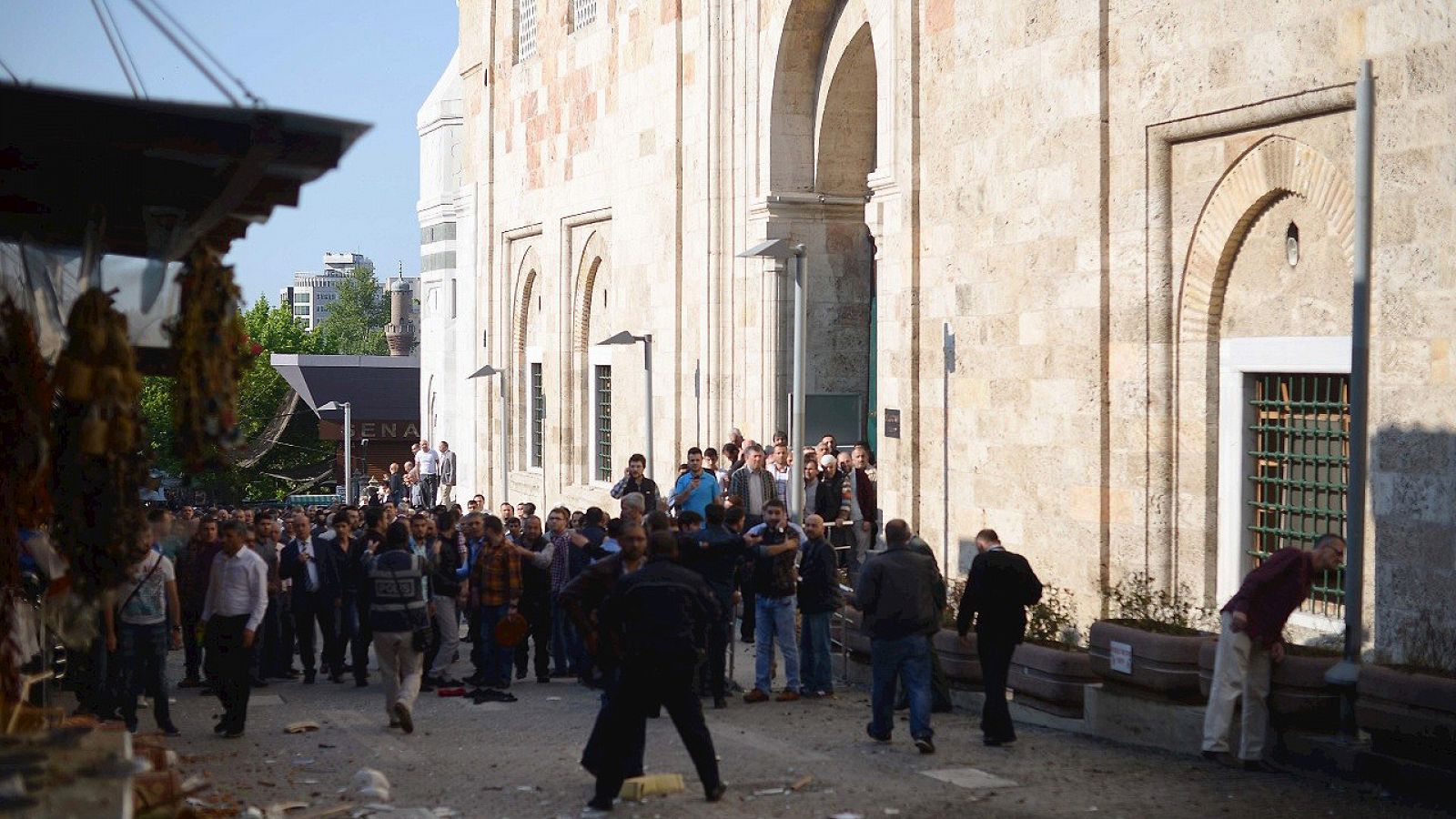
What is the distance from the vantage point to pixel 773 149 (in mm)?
22734

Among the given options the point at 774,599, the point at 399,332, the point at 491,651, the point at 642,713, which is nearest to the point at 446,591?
the point at 491,651

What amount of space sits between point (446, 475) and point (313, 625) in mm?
20526

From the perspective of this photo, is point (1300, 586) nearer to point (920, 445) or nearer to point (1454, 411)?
point (1454, 411)

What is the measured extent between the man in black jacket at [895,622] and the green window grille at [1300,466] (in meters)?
3.34

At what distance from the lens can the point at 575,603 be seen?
35.4 feet

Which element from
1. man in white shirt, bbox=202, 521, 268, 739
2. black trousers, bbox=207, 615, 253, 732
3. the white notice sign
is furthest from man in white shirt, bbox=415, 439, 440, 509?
the white notice sign

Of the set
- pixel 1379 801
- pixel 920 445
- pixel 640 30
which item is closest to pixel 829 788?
pixel 1379 801

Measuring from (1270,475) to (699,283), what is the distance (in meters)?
11.1

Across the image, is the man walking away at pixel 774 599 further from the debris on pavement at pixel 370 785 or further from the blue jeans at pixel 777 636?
the debris on pavement at pixel 370 785

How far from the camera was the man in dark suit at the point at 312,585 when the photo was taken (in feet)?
54.3

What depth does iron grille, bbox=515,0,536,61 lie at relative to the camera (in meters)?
32.5

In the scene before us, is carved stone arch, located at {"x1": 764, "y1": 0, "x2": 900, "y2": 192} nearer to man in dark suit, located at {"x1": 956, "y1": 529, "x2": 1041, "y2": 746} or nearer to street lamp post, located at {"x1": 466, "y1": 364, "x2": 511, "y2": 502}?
man in dark suit, located at {"x1": 956, "y1": 529, "x2": 1041, "y2": 746}

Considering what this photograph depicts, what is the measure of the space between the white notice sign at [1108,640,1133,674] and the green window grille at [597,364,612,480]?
17.8 m

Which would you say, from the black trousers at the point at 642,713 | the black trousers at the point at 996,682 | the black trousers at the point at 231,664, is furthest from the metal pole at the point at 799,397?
the black trousers at the point at 642,713
